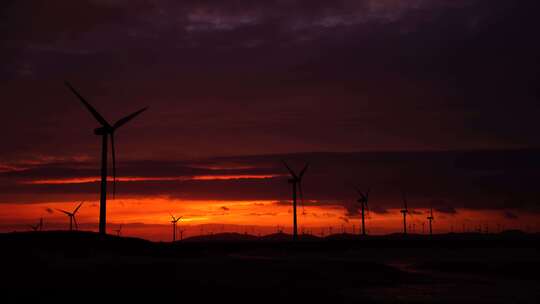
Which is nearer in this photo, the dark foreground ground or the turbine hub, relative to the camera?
the dark foreground ground

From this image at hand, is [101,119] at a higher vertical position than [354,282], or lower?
higher

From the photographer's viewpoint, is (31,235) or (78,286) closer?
(78,286)

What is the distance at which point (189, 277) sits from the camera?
6097cm

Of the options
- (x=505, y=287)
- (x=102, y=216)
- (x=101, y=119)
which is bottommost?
(x=505, y=287)

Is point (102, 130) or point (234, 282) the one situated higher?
point (102, 130)

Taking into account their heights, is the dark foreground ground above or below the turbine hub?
below

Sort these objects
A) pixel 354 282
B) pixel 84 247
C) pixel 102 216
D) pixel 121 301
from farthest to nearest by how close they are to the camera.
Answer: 1. pixel 84 247
2. pixel 102 216
3. pixel 354 282
4. pixel 121 301

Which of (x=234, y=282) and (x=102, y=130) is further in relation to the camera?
(x=102, y=130)

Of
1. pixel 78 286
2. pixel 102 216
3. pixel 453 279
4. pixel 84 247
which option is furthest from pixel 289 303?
pixel 84 247

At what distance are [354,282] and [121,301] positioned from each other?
28.2m

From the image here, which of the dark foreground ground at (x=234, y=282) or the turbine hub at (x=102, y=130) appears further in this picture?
the turbine hub at (x=102, y=130)

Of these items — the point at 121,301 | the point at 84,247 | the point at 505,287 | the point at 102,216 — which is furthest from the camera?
the point at 84,247

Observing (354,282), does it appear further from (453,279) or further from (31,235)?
(31,235)

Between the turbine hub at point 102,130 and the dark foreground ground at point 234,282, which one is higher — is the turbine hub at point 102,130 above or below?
above
